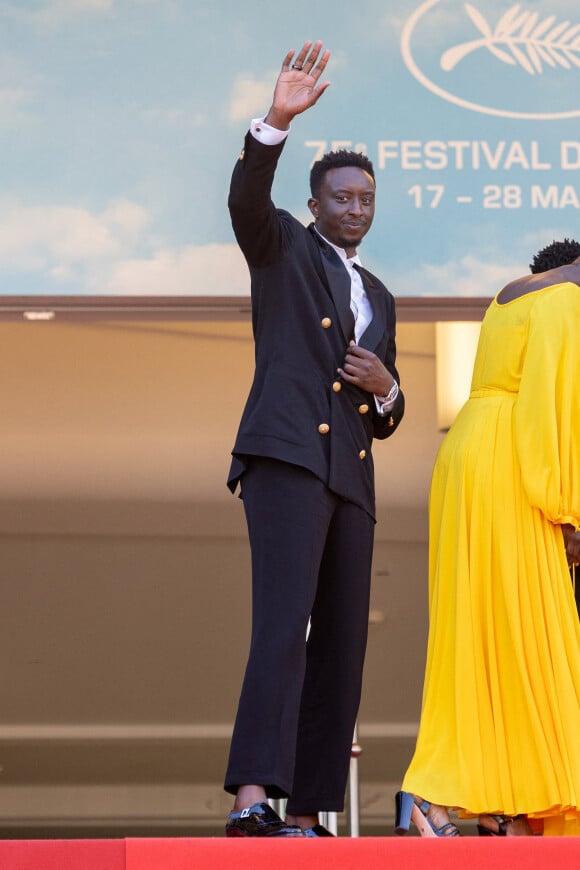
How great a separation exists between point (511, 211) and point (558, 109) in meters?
0.41

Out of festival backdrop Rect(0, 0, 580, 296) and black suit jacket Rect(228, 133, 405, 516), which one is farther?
festival backdrop Rect(0, 0, 580, 296)

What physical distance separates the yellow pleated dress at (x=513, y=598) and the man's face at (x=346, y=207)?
48cm

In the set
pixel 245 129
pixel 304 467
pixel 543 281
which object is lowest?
pixel 304 467

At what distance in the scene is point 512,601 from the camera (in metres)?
3.43

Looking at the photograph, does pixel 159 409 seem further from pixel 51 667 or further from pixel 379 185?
pixel 379 185

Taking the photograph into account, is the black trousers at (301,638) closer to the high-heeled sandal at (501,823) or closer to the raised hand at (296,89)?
the high-heeled sandal at (501,823)

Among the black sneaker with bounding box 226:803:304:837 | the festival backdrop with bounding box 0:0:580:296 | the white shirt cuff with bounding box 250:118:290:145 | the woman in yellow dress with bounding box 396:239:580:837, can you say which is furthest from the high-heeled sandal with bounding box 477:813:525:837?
the festival backdrop with bounding box 0:0:580:296

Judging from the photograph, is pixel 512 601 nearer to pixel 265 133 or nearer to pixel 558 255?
pixel 558 255

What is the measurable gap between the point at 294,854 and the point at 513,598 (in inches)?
45.8

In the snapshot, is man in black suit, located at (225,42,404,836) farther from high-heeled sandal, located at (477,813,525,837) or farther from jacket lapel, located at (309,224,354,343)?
high-heeled sandal, located at (477,813,525,837)

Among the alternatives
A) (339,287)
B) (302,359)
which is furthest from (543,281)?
(302,359)

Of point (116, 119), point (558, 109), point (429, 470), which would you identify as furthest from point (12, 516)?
point (558, 109)

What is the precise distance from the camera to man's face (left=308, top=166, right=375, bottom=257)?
3.36 metres

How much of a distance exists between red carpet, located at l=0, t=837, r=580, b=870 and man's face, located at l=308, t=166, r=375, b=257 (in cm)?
145
